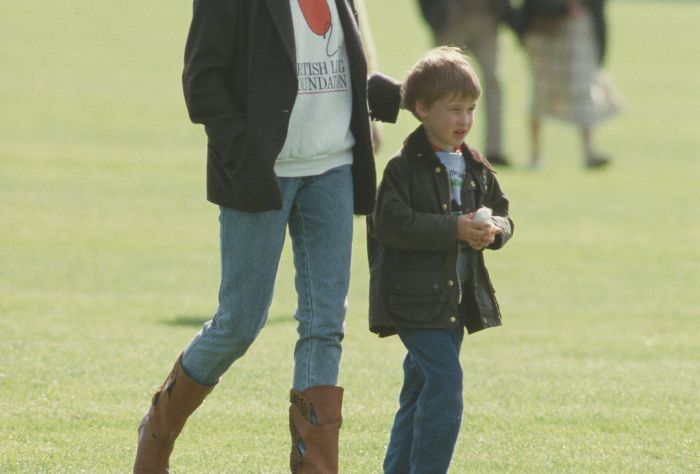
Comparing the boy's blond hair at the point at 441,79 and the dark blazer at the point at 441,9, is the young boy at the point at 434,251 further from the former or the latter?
the dark blazer at the point at 441,9

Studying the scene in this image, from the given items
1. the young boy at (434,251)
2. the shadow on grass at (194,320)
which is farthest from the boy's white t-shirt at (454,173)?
the shadow on grass at (194,320)

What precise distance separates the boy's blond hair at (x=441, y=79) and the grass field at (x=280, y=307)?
56.0 inches

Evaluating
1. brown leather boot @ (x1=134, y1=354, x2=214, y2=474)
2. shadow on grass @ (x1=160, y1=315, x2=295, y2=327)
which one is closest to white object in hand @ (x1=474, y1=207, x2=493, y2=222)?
brown leather boot @ (x1=134, y1=354, x2=214, y2=474)

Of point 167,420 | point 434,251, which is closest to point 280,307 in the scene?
point 167,420

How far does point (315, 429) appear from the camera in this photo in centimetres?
526

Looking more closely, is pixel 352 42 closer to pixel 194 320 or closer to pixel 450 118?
pixel 450 118

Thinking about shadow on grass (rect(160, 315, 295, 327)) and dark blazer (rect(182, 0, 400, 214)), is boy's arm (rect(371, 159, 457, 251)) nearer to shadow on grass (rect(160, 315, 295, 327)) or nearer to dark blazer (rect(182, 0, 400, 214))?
dark blazer (rect(182, 0, 400, 214))

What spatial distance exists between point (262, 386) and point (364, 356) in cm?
99

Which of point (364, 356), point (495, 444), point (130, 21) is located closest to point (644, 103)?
point (130, 21)

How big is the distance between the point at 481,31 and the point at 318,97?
11.7m

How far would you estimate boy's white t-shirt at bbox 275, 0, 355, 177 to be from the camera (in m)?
5.32

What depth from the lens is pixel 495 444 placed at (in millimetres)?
6242

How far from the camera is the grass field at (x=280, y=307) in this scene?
6.27 metres

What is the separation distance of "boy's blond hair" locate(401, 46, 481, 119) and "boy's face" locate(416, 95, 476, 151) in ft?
0.05
